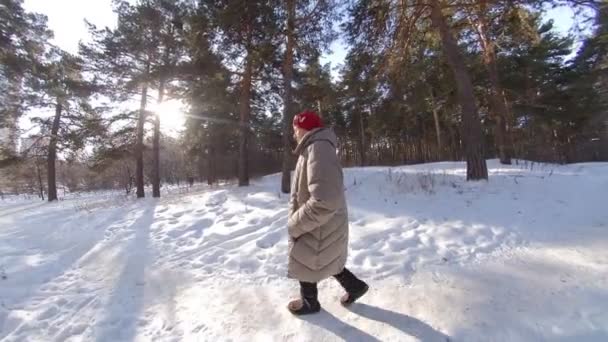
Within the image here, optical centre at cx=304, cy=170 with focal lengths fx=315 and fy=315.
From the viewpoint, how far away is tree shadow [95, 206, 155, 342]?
289 centimetres

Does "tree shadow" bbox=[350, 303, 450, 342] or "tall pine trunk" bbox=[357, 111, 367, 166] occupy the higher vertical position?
"tall pine trunk" bbox=[357, 111, 367, 166]

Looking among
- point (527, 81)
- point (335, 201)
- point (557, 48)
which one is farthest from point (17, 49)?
point (557, 48)

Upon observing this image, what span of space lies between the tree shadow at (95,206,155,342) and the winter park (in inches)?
1.1

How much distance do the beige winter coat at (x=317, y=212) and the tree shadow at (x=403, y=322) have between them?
496 mm

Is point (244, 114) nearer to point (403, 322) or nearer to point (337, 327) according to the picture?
point (337, 327)

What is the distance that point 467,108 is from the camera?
7.18 metres

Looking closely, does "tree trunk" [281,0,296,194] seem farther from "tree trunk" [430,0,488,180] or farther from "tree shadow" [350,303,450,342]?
"tree shadow" [350,303,450,342]

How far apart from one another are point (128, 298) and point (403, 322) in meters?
3.00

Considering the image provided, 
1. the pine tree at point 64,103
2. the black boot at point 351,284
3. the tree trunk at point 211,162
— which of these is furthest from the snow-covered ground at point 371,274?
the tree trunk at point 211,162

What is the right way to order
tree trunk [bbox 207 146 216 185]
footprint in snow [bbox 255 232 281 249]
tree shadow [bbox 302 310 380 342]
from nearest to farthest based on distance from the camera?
tree shadow [bbox 302 310 380 342] → footprint in snow [bbox 255 232 281 249] → tree trunk [bbox 207 146 216 185]

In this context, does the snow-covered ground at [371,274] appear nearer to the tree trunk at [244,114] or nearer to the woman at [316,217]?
the woman at [316,217]

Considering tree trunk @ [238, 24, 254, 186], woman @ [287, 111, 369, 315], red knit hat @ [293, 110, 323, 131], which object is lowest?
woman @ [287, 111, 369, 315]

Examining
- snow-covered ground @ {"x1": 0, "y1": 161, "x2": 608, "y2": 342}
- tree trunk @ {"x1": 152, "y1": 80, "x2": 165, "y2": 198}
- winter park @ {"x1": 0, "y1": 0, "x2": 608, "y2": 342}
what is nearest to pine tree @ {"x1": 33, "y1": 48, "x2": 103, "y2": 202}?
winter park @ {"x1": 0, "y1": 0, "x2": 608, "y2": 342}

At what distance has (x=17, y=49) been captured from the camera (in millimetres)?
10516
